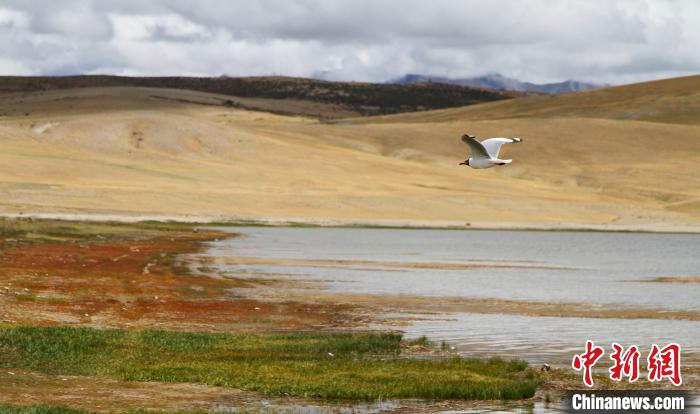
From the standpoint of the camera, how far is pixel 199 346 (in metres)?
18.9

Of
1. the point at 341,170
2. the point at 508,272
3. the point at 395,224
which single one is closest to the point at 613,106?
the point at 341,170

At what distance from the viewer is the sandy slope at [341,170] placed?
7106 centimetres

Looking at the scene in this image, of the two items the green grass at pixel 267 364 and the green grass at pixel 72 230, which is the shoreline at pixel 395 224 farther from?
the green grass at pixel 267 364

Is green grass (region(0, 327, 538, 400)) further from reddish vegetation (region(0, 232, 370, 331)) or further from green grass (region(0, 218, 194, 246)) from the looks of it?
green grass (region(0, 218, 194, 246))

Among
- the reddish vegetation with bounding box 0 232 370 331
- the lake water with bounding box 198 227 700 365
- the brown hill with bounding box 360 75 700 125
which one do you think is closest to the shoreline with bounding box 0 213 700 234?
the lake water with bounding box 198 227 700 365

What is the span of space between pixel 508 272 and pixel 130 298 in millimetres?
17168

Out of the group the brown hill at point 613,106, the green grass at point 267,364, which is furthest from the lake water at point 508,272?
the brown hill at point 613,106

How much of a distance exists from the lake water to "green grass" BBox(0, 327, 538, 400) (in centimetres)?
217

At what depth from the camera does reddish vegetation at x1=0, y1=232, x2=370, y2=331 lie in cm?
2261

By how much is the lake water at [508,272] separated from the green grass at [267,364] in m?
2.17

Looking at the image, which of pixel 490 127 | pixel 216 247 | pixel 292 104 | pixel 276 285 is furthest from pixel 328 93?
pixel 276 285

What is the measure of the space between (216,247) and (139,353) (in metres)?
29.5

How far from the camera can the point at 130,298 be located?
26141 mm

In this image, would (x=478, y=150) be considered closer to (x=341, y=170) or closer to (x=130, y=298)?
(x=130, y=298)
